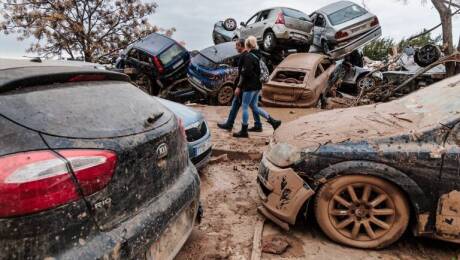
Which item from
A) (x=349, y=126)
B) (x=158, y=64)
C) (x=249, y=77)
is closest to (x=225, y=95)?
(x=158, y=64)

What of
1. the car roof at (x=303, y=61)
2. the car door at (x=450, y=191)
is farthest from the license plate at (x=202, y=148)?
the car roof at (x=303, y=61)

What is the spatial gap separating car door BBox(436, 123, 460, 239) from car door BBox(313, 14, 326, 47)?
12164 millimetres

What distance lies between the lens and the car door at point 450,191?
2949 millimetres

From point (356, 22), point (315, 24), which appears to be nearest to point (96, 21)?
point (315, 24)

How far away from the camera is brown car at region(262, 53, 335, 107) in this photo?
387 inches

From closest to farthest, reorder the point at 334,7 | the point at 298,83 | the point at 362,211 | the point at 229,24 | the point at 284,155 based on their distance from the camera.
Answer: the point at 362,211
the point at 284,155
the point at 298,83
the point at 334,7
the point at 229,24

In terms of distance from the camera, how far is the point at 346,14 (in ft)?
45.8

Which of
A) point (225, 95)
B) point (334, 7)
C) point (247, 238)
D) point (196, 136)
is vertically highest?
point (334, 7)

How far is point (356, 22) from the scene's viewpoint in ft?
44.8

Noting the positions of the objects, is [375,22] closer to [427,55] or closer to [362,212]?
[427,55]

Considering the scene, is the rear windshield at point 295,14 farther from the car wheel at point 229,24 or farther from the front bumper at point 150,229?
the front bumper at point 150,229

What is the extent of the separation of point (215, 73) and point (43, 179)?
939cm

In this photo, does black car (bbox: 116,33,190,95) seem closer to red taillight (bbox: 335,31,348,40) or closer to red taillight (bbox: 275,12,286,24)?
red taillight (bbox: 275,12,286,24)

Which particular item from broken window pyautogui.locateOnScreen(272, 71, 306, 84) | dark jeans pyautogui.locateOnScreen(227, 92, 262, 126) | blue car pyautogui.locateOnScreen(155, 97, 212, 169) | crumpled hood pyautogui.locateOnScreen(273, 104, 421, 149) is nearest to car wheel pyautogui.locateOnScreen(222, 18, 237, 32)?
broken window pyautogui.locateOnScreen(272, 71, 306, 84)
